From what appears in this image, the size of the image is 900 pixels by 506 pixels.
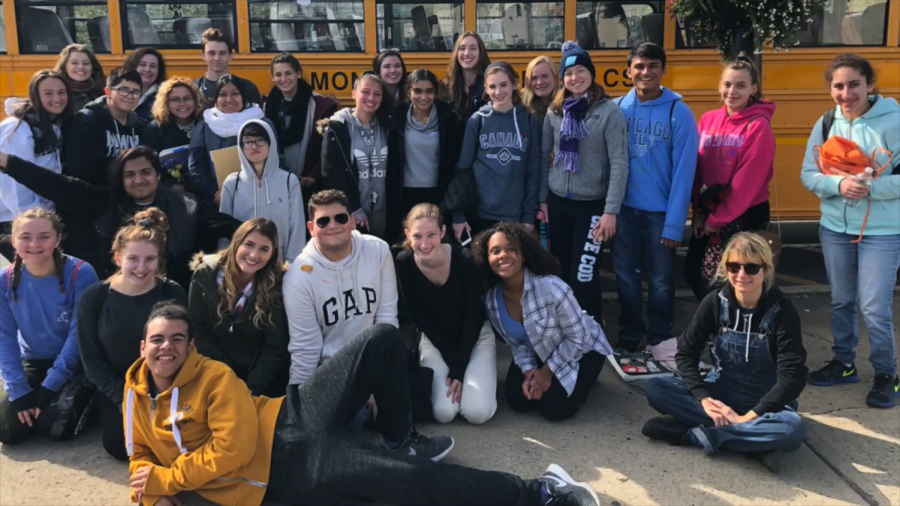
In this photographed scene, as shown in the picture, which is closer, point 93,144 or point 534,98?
point 93,144

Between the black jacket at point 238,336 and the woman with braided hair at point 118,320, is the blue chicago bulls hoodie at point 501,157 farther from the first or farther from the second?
the woman with braided hair at point 118,320

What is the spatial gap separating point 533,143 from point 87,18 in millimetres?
3218

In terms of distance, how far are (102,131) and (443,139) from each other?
1.90 m

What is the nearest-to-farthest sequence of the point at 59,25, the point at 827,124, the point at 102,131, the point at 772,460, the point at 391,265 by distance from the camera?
the point at 772,460
the point at 391,265
the point at 827,124
the point at 102,131
the point at 59,25

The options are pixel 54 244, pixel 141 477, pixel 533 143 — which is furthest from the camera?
pixel 533 143

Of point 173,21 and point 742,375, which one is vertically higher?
point 173,21

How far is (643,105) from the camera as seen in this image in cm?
423

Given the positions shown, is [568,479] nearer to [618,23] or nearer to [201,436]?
[201,436]

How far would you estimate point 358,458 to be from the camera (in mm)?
2666

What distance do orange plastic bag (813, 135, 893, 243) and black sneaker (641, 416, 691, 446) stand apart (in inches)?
54.1

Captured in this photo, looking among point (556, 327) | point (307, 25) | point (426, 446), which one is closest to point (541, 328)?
point (556, 327)

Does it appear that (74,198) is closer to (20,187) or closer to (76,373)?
(20,187)

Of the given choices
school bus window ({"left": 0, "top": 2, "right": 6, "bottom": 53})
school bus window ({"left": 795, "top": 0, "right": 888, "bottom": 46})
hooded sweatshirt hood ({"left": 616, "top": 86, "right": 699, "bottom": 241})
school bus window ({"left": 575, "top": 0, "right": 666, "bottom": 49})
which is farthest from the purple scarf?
school bus window ({"left": 0, "top": 2, "right": 6, "bottom": 53})

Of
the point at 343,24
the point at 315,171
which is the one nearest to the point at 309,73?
the point at 343,24
